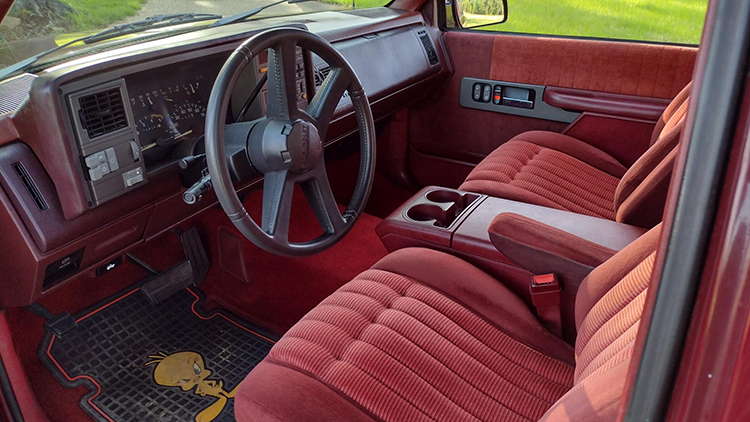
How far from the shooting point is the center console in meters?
1.46

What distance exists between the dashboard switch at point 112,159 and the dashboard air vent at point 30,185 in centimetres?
16

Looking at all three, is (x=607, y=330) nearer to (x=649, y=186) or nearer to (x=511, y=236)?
(x=511, y=236)

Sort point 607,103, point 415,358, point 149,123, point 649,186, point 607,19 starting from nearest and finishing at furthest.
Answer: point 415,358, point 649,186, point 149,123, point 607,103, point 607,19

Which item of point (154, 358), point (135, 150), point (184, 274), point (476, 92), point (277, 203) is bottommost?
point (154, 358)

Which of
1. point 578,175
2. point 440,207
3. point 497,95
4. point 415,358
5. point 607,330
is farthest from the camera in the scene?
point 497,95

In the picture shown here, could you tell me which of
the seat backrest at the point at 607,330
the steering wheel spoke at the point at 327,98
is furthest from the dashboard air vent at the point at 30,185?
the seat backrest at the point at 607,330

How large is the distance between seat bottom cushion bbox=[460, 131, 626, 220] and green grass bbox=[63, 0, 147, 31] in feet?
3.85

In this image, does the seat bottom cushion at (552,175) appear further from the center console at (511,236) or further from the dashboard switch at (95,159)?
the dashboard switch at (95,159)

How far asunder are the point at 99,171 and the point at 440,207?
0.95 meters

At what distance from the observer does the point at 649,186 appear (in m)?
1.51

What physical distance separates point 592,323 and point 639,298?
14 cm

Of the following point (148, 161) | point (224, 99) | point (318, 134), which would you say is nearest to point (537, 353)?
point (318, 134)

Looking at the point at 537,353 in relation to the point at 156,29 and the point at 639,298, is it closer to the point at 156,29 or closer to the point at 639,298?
the point at 639,298

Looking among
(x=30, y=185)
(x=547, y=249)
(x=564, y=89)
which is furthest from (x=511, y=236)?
(x=564, y=89)
